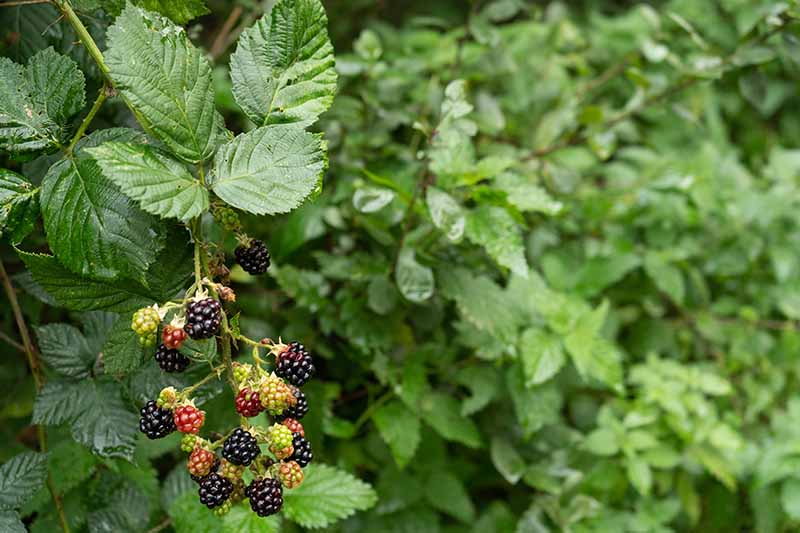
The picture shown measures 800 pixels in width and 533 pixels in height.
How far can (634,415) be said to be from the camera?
1.90 meters

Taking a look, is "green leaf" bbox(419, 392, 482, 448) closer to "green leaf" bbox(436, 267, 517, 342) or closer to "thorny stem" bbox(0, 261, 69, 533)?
"green leaf" bbox(436, 267, 517, 342)

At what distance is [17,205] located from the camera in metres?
0.94

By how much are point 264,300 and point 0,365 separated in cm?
56

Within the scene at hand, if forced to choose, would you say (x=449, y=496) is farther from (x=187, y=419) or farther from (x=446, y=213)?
(x=187, y=419)

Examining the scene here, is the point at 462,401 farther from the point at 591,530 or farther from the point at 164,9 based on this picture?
the point at 164,9

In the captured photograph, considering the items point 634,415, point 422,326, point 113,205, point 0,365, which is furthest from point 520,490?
point 113,205

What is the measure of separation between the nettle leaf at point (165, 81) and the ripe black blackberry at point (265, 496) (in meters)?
0.41

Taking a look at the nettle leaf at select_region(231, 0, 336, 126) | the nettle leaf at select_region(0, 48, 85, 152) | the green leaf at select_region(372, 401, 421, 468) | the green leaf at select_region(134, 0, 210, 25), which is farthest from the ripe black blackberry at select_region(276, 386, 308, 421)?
the green leaf at select_region(372, 401, 421, 468)

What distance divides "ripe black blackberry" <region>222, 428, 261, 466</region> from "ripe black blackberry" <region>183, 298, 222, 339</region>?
0.15m

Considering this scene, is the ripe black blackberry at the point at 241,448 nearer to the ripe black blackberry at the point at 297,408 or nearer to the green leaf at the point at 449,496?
the ripe black blackberry at the point at 297,408

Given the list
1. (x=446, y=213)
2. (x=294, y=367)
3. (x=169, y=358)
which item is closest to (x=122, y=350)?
(x=169, y=358)

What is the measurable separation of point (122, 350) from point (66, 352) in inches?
9.2

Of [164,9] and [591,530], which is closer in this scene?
[164,9]

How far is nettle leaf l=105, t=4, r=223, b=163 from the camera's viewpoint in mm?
854
